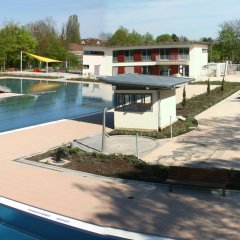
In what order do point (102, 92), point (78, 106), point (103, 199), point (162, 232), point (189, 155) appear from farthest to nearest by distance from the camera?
1. point (102, 92)
2. point (78, 106)
3. point (189, 155)
4. point (103, 199)
5. point (162, 232)

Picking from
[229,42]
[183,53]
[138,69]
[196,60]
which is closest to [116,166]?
[183,53]

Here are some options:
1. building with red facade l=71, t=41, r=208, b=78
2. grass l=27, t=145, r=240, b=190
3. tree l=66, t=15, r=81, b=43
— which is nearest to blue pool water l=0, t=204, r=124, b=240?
grass l=27, t=145, r=240, b=190

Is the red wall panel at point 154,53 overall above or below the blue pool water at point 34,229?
above

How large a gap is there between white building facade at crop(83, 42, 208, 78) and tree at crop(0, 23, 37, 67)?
14.9 meters

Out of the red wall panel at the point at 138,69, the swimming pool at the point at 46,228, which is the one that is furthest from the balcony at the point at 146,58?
the swimming pool at the point at 46,228

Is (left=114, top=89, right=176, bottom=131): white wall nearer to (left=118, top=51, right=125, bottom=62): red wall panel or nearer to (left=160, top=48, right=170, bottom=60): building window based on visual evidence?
(left=160, top=48, right=170, bottom=60): building window

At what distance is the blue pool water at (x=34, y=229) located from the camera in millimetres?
8914

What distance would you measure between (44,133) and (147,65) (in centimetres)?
3655

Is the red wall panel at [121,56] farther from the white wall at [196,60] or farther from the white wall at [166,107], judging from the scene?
the white wall at [166,107]

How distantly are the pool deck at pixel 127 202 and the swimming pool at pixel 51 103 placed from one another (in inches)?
366

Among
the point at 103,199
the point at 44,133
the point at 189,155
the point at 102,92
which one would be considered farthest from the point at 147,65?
the point at 103,199

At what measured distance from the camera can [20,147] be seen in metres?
16.7

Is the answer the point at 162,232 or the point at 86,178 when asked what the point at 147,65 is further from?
the point at 162,232

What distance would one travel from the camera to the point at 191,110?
26.0 m
